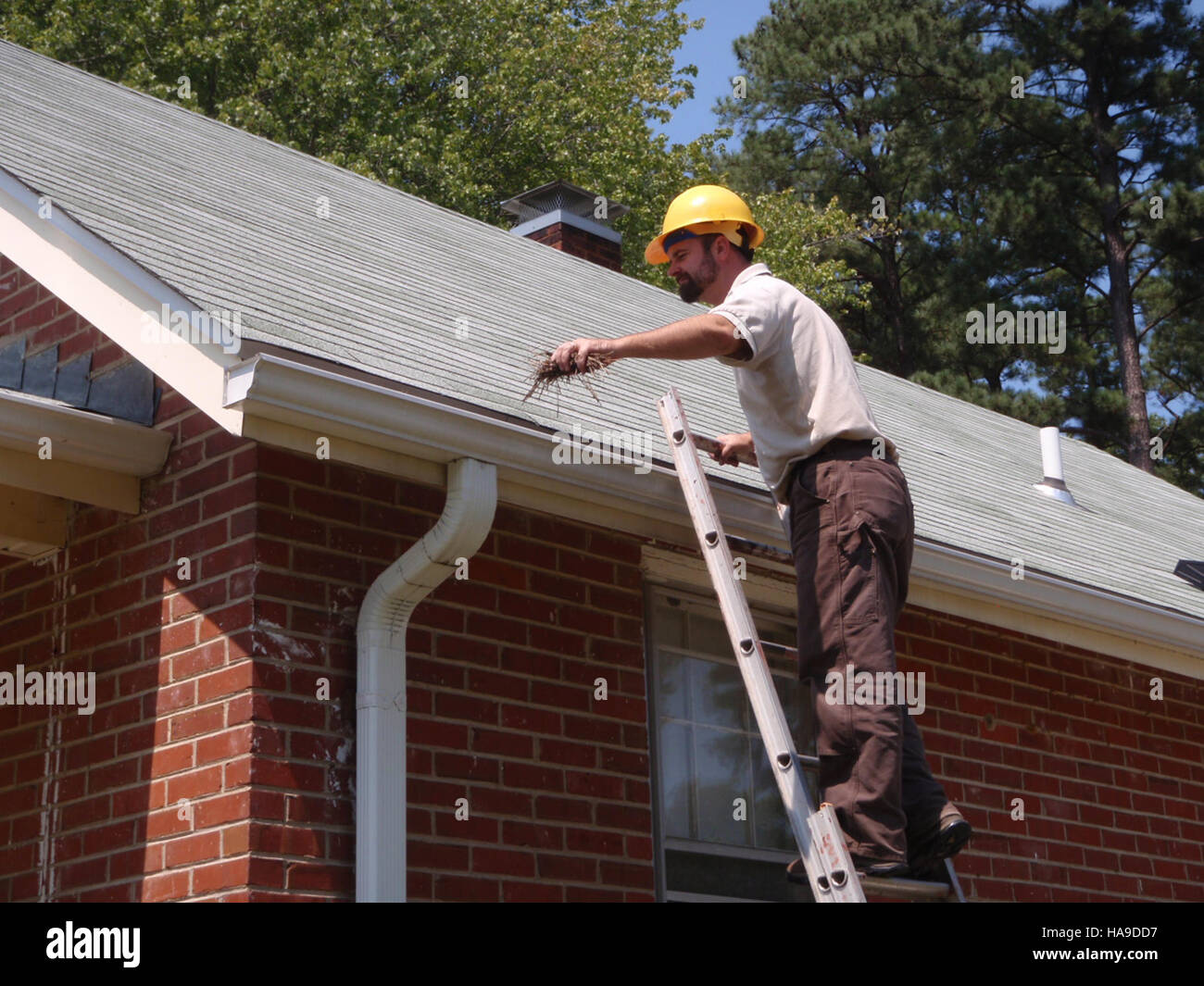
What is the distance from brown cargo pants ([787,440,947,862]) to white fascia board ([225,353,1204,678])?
78cm

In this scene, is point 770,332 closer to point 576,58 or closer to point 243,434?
point 243,434

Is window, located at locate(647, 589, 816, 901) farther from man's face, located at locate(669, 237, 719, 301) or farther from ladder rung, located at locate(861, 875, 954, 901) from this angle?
ladder rung, located at locate(861, 875, 954, 901)

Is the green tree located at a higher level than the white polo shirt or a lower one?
higher

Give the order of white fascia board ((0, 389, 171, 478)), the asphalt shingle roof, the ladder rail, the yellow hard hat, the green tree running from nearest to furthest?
the ladder rail < white fascia board ((0, 389, 171, 478)) < the yellow hard hat < the asphalt shingle roof < the green tree

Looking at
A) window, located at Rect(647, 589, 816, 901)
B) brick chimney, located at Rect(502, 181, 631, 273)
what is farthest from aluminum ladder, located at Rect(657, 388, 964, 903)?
brick chimney, located at Rect(502, 181, 631, 273)

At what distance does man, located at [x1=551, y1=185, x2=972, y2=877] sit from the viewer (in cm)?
411

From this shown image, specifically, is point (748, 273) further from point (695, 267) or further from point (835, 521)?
point (835, 521)

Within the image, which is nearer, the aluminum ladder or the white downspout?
the aluminum ladder

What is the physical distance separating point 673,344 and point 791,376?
20.0 inches

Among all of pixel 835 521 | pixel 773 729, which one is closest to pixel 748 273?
pixel 835 521

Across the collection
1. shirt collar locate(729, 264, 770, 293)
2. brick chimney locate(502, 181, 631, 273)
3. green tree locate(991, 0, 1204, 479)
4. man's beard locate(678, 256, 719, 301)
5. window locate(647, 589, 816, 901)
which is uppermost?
green tree locate(991, 0, 1204, 479)

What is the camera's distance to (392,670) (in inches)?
191

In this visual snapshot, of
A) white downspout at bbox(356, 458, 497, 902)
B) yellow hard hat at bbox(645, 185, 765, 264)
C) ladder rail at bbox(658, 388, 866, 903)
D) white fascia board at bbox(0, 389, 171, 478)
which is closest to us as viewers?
ladder rail at bbox(658, 388, 866, 903)

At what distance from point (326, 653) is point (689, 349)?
5.09 feet
